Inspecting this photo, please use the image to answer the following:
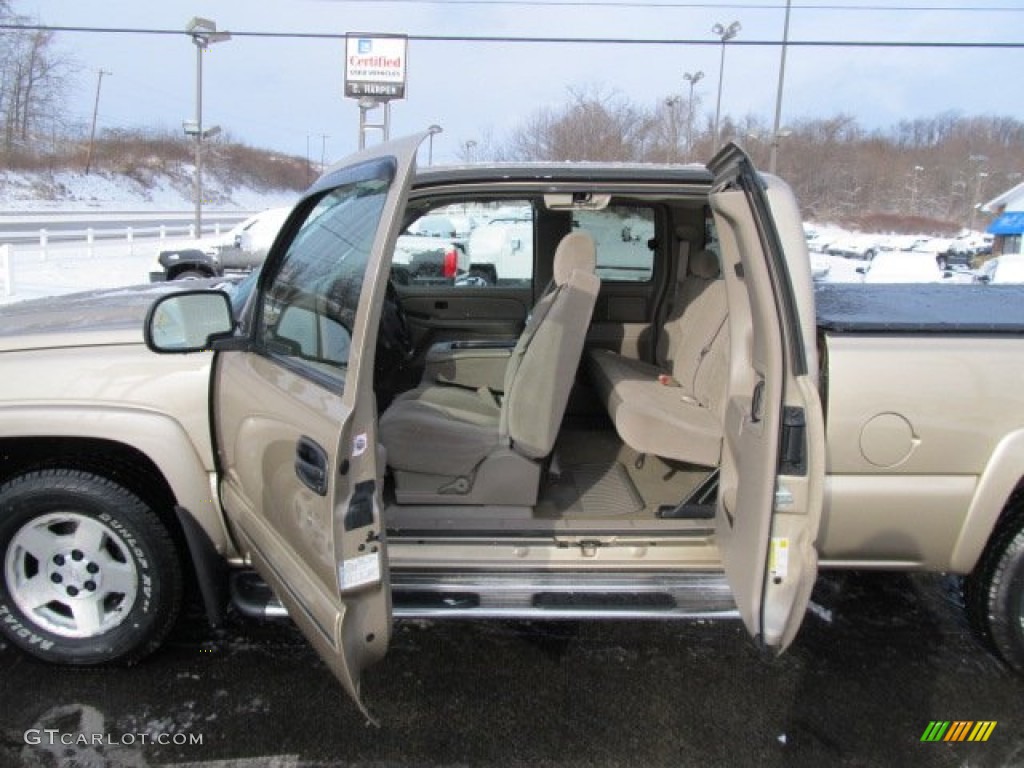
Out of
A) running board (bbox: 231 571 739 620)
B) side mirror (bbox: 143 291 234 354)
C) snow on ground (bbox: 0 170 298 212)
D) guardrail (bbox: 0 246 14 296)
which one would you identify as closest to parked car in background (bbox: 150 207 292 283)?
guardrail (bbox: 0 246 14 296)

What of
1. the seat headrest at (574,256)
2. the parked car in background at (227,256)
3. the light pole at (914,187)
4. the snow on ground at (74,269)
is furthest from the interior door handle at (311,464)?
the light pole at (914,187)

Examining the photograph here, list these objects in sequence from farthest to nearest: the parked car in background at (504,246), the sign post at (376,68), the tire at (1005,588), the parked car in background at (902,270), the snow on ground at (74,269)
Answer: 1. the sign post at (376,68)
2. the parked car in background at (902,270)
3. the snow on ground at (74,269)
4. the parked car in background at (504,246)
5. the tire at (1005,588)

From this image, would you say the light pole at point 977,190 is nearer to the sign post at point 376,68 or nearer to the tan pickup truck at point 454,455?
the sign post at point 376,68

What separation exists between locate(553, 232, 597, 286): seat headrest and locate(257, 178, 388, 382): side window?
112cm

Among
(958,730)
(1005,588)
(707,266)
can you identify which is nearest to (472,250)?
Answer: (707,266)

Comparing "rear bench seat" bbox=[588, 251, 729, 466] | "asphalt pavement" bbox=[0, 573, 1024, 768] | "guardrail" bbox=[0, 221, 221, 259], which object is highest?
"rear bench seat" bbox=[588, 251, 729, 466]

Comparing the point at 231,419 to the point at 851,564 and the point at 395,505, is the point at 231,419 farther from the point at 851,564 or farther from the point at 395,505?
the point at 851,564

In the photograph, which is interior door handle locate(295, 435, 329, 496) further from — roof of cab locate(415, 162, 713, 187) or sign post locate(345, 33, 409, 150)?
sign post locate(345, 33, 409, 150)

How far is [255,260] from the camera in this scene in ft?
44.3

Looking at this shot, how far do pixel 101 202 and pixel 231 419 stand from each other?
57.8 metres

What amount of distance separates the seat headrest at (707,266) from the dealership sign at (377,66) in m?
23.8

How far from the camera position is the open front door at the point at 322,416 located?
1980 mm

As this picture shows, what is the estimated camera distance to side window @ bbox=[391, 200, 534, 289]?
470cm

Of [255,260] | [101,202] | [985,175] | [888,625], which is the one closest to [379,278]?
[888,625]
